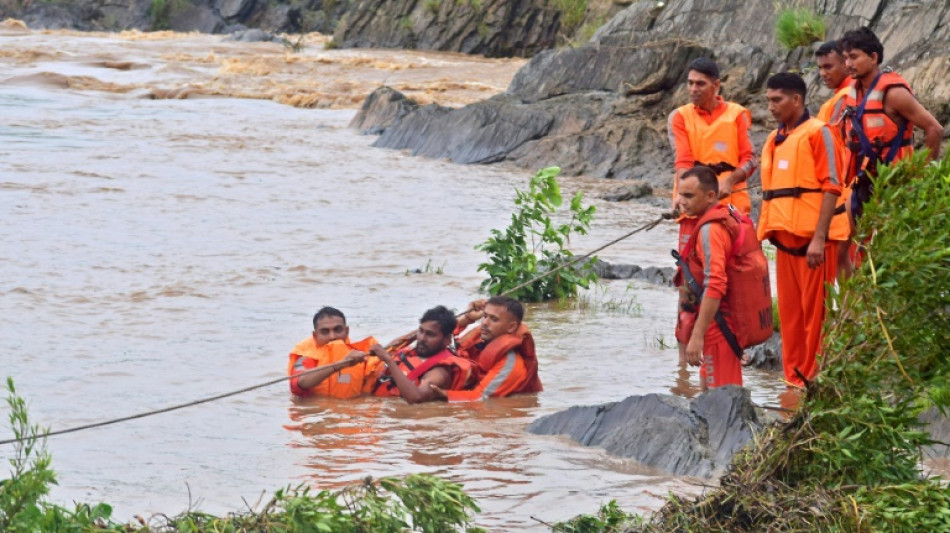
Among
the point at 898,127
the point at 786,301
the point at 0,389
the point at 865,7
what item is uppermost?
the point at 865,7

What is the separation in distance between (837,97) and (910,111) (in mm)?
743

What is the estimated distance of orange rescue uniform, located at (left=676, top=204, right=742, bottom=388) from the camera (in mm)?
6941

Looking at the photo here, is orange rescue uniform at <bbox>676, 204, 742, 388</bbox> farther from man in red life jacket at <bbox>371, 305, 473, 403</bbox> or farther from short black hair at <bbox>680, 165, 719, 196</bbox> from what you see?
man in red life jacket at <bbox>371, 305, 473, 403</bbox>

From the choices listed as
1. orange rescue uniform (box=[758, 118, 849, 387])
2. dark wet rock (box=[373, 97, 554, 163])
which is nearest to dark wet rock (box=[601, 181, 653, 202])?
dark wet rock (box=[373, 97, 554, 163])

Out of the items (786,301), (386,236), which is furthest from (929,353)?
(386,236)

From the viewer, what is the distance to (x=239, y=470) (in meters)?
6.81

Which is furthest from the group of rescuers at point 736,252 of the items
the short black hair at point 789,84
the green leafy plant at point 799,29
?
the green leafy plant at point 799,29

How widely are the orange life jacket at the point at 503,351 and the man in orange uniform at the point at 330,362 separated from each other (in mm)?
607

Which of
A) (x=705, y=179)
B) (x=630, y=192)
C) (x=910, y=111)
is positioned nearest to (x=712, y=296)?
(x=705, y=179)

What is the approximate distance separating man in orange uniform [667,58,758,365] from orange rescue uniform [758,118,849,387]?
1089mm

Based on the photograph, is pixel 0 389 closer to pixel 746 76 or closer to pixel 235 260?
pixel 235 260

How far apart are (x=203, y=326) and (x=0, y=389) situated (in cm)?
224

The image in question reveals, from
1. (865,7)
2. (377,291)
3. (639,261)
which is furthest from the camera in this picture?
(865,7)

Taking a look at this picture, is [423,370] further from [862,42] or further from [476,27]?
[476,27]
